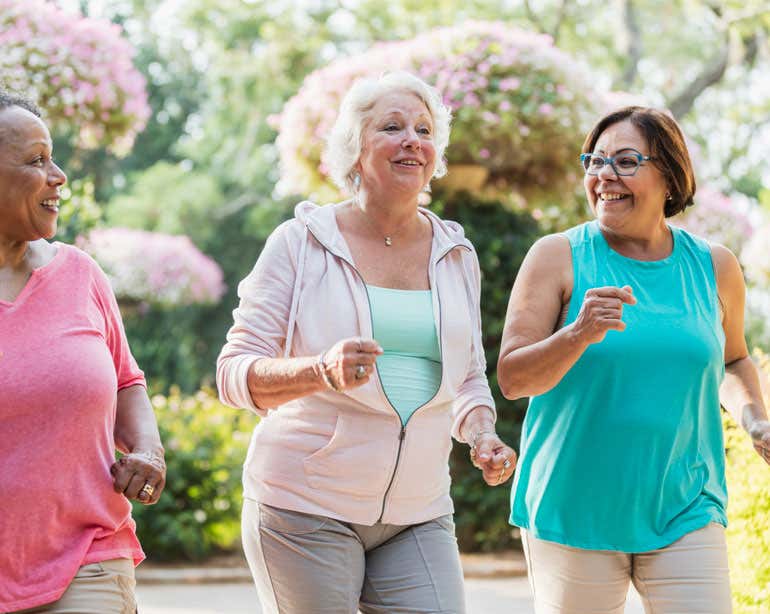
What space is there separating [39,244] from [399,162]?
3.04 feet

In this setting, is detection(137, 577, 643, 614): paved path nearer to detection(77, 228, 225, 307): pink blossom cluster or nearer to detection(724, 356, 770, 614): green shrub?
detection(724, 356, 770, 614): green shrub

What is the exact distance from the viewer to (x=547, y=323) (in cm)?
305

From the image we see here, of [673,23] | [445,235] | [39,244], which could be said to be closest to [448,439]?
[445,235]

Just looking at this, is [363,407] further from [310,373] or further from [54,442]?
[54,442]

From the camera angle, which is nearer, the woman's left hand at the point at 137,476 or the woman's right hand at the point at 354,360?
the woman's right hand at the point at 354,360

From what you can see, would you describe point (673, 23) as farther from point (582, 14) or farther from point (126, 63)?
point (126, 63)

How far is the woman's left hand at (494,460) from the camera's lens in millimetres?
2793

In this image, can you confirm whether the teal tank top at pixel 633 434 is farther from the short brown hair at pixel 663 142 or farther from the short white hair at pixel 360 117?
the short white hair at pixel 360 117

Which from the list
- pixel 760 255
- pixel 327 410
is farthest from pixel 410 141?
pixel 760 255

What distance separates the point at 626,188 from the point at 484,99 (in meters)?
4.33

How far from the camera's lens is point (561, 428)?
3020 mm

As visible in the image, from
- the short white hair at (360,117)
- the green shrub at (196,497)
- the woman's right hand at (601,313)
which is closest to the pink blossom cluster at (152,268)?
the green shrub at (196,497)

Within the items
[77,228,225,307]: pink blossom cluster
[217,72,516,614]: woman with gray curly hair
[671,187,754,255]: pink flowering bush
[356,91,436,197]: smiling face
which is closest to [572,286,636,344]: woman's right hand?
[217,72,516,614]: woman with gray curly hair

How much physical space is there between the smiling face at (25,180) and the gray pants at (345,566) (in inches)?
34.0
